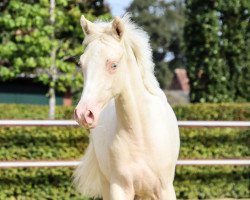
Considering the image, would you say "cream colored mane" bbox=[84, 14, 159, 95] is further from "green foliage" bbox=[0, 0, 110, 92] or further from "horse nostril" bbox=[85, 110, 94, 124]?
"green foliage" bbox=[0, 0, 110, 92]

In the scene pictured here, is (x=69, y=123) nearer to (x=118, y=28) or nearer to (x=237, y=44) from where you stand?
(x=118, y=28)

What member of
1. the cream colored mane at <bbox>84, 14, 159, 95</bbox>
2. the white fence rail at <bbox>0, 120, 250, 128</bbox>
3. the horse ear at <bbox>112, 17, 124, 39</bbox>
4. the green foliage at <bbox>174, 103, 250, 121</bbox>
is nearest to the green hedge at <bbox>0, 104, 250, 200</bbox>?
the green foliage at <bbox>174, 103, 250, 121</bbox>

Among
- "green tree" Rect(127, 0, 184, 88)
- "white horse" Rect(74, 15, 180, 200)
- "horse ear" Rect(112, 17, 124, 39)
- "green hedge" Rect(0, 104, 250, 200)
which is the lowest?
"green tree" Rect(127, 0, 184, 88)

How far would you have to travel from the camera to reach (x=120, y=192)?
445 centimetres

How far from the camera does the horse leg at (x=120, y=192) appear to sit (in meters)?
4.43

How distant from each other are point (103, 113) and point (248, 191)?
13.5 ft

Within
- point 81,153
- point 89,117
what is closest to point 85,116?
point 89,117

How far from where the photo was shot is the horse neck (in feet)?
14.4

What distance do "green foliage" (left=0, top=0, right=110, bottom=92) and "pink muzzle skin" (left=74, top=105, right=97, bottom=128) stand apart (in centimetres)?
958

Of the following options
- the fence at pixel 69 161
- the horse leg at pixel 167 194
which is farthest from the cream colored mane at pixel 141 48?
the fence at pixel 69 161

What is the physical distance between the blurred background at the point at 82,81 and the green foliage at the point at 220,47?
2cm

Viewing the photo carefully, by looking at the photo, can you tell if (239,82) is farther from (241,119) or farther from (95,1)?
(95,1)

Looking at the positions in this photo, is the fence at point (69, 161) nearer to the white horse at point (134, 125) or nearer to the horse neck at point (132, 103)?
the white horse at point (134, 125)

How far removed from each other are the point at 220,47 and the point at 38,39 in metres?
3.99
